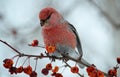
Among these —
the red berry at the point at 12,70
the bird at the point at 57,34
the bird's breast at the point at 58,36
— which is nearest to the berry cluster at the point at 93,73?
the red berry at the point at 12,70

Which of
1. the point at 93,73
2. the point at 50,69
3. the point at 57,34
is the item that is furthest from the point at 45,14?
the point at 93,73

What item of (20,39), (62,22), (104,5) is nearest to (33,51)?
(20,39)

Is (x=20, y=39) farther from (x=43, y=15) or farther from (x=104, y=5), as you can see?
(x=43, y=15)

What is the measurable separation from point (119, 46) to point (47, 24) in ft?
5.34

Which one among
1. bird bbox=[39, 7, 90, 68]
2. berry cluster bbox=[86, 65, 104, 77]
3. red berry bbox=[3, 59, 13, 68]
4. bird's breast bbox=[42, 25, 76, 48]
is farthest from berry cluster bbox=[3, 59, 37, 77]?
bird's breast bbox=[42, 25, 76, 48]

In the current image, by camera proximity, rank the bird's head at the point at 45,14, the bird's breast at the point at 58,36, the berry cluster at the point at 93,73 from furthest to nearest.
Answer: the bird's breast at the point at 58,36
the bird's head at the point at 45,14
the berry cluster at the point at 93,73

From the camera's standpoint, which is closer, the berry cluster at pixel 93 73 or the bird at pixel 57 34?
the berry cluster at pixel 93 73

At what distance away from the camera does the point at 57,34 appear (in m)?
2.08

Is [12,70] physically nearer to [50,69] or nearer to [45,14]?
[50,69]

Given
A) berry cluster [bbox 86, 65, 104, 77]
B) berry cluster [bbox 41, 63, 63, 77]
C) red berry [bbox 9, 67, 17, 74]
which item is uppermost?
berry cluster [bbox 41, 63, 63, 77]

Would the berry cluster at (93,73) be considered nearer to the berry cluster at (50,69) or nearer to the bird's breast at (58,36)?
the berry cluster at (50,69)

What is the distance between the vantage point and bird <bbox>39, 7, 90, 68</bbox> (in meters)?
2.00

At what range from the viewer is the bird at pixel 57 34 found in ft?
6.55

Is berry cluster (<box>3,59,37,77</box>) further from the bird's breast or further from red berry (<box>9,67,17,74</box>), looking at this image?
the bird's breast
